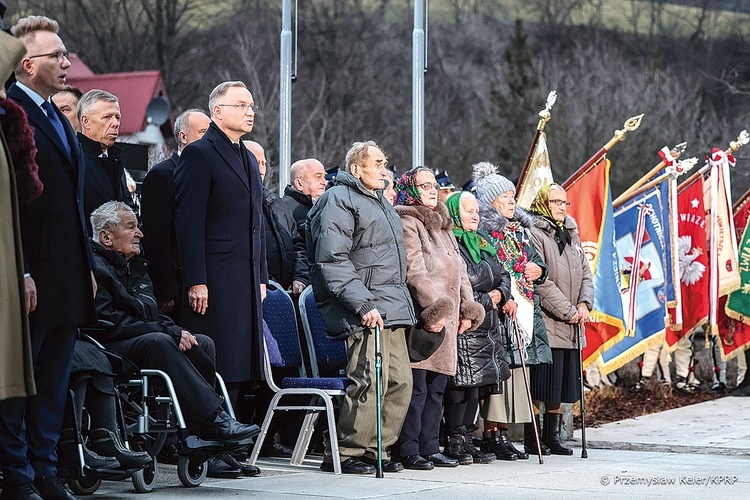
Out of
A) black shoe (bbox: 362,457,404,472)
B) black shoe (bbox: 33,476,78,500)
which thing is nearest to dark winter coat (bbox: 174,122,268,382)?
black shoe (bbox: 362,457,404,472)

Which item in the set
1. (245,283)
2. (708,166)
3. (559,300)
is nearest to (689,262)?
(708,166)

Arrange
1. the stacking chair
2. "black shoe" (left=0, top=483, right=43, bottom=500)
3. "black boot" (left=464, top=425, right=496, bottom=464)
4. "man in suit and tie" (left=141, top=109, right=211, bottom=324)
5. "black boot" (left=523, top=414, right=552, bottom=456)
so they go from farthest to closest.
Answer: "black boot" (left=523, top=414, right=552, bottom=456), "black boot" (left=464, top=425, right=496, bottom=464), the stacking chair, "man in suit and tie" (left=141, top=109, right=211, bottom=324), "black shoe" (left=0, top=483, right=43, bottom=500)

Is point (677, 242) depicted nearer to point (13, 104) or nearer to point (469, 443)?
point (469, 443)

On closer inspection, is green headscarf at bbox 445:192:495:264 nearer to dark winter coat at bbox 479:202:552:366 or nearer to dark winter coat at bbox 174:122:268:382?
dark winter coat at bbox 479:202:552:366

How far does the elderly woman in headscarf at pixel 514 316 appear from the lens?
30.7ft

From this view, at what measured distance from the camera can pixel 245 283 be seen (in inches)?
292

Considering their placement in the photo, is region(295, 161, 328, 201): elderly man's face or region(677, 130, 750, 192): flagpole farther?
region(677, 130, 750, 192): flagpole

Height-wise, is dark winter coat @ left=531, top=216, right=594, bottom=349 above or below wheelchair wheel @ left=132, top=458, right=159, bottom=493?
above

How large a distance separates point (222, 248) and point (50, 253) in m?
1.75

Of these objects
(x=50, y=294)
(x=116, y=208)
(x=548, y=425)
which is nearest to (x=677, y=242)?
(x=548, y=425)

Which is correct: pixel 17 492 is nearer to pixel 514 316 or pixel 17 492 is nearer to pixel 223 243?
pixel 223 243

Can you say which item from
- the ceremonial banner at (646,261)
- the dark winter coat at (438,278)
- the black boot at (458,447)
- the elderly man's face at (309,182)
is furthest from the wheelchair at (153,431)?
the ceremonial banner at (646,261)

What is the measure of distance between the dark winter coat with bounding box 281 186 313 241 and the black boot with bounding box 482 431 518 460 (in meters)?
1.96

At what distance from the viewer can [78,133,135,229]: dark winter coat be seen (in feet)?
23.9
